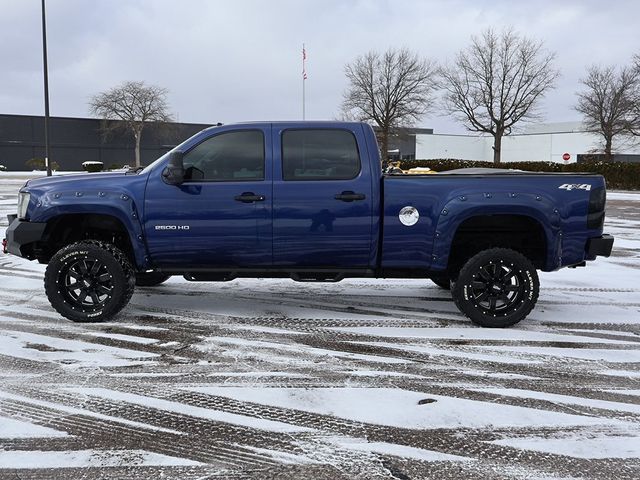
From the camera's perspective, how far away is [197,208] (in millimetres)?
5629

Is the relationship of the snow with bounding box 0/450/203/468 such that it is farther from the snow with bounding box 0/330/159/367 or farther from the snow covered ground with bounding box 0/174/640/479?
the snow with bounding box 0/330/159/367

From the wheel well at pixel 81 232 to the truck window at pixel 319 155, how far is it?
1.83 m

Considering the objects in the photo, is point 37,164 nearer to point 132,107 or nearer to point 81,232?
point 132,107

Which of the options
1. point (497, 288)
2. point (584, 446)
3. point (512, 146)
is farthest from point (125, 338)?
point (512, 146)

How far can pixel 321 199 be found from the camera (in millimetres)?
5574

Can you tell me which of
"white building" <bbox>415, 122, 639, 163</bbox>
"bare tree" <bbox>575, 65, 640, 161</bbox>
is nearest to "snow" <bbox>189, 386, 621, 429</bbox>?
"bare tree" <bbox>575, 65, 640, 161</bbox>

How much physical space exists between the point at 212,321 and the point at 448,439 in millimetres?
3204

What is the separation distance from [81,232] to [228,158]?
1.87m

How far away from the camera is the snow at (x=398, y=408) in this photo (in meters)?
3.62

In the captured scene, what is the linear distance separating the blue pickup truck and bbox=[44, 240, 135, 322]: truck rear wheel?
0.01 metres

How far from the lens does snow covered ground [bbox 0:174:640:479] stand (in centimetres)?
313

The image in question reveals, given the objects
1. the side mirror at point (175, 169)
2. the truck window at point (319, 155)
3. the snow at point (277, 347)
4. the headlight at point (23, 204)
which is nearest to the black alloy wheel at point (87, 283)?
the headlight at point (23, 204)

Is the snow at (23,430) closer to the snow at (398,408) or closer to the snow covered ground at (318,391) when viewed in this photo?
the snow covered ground at (318,391)

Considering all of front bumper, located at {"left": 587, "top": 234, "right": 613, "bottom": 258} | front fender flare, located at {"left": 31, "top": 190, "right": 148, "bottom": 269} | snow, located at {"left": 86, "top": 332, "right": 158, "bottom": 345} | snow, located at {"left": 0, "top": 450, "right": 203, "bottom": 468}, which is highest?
front fender flare, located at {"left": 31, "top": 190, "right": 148, "bottom": 269}
